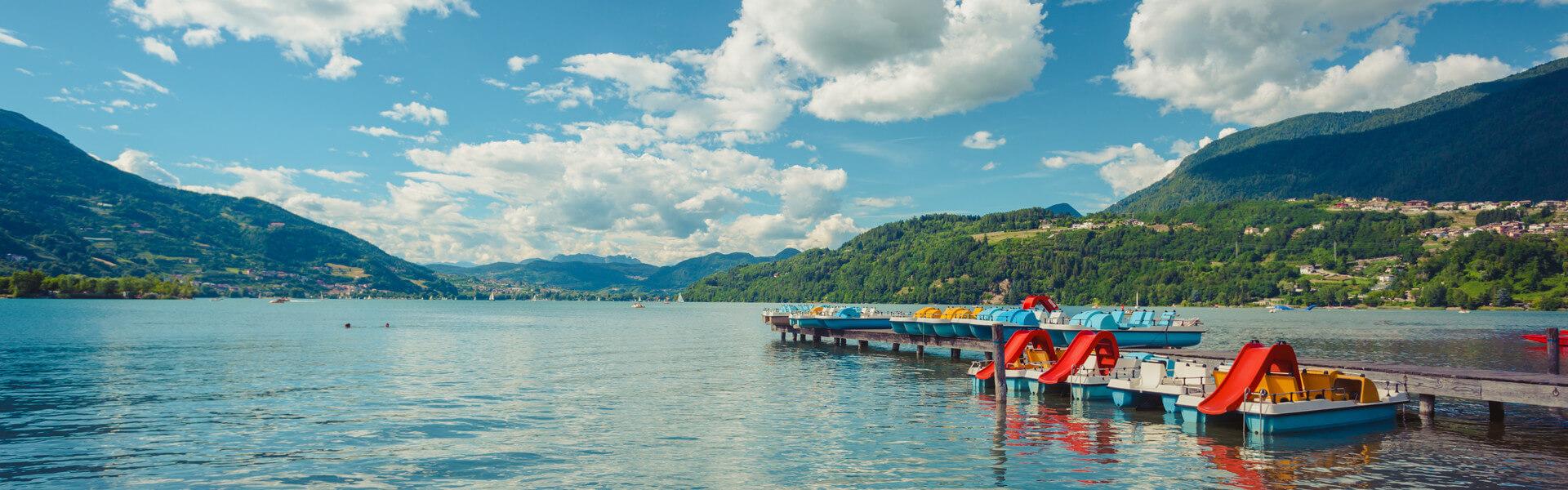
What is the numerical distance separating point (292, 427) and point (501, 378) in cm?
1920

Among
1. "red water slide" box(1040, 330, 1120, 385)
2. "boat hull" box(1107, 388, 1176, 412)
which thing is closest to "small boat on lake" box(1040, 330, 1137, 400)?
"red water slide" box(1040, 330, 1120, 385)

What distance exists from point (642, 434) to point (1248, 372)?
22.2 m

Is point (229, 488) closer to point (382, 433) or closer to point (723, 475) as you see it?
point (382, 433)

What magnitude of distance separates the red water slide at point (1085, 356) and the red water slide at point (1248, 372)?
8.67 meters

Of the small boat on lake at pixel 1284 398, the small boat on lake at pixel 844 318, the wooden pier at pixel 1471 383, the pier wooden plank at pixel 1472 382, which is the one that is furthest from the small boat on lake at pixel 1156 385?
the small boat on lake at pixel 844 318

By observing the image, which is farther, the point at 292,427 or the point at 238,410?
the point at 238,410

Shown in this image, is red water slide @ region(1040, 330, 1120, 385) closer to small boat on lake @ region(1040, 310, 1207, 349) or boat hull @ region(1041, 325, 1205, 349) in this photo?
small boat on lake @ region(1040, 310, 1207, 349)

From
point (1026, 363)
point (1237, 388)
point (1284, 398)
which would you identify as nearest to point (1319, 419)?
point (1284, 398)

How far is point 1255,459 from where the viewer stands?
24891 mm

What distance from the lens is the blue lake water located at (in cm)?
2261

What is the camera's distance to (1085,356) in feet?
127

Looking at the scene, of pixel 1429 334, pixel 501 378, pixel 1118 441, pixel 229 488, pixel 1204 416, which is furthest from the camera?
pixel 1429 334

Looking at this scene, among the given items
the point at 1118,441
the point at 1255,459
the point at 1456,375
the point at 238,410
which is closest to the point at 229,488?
the point at 238,410

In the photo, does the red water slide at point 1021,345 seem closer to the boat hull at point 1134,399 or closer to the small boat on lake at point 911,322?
the boat hull at point 1134,399
